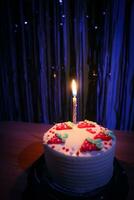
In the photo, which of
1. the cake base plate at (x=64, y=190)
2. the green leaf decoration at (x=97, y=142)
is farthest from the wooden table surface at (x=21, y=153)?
the green leaf decoration at (x=97, y=142)

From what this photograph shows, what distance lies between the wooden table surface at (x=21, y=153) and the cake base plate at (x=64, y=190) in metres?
0.08

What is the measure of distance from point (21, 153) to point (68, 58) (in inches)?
27.8

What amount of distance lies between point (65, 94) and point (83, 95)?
0.44ft

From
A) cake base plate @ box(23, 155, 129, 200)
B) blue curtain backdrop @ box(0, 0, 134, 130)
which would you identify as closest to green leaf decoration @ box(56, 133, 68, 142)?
cake base plate @ box(23, 155, 129, 200)

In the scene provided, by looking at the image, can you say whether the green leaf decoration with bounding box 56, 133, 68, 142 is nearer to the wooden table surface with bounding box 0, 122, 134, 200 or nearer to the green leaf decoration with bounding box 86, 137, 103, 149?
the green leaf decoration with bounding box 86, 137, 103, 149

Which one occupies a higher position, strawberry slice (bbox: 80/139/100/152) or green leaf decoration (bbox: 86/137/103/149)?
green leaf decoration (bbox: 86/137/103/149)

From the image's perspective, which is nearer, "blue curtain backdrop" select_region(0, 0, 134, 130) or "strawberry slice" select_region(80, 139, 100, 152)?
"strawberry slice" select_region(80, 139, 100, 152)

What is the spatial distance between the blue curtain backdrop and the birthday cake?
22.4 inches

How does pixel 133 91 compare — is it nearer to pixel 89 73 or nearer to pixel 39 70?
pixel 89 73

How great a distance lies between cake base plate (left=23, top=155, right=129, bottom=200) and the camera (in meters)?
1.10

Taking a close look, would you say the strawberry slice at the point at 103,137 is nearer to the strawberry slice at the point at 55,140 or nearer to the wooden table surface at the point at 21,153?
the strawberry slice at the point at 55,140

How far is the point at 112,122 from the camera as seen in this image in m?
1.83

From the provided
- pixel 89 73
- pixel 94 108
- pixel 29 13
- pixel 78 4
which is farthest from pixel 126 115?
pixel 29 13

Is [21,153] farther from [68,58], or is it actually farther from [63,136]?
[68,58]
